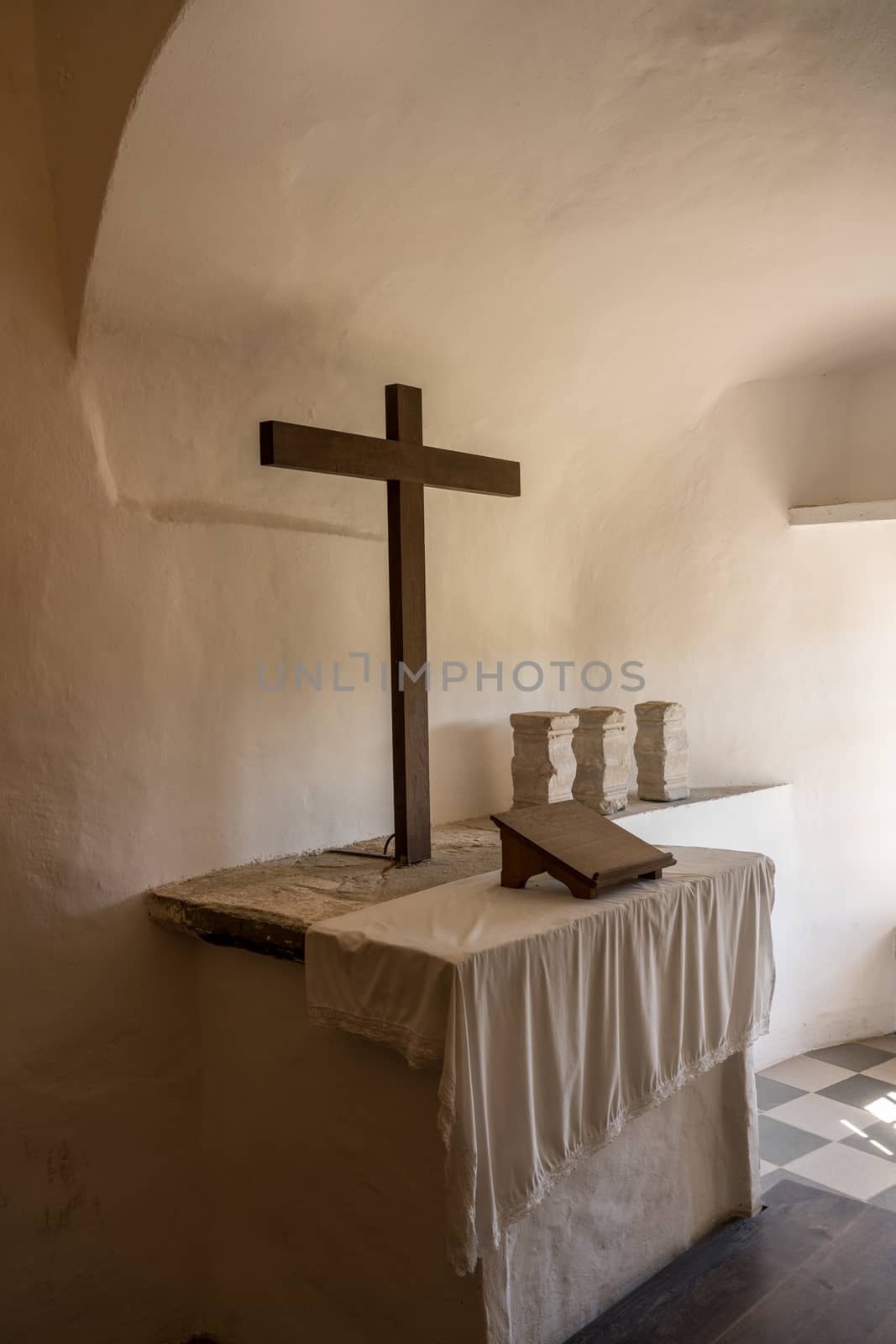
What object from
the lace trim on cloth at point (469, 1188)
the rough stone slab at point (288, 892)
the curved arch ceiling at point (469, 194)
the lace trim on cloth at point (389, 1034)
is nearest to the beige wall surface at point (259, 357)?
the curved arch ceiling at point (469, 194)

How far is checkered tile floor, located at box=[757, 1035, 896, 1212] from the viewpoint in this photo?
4.24m

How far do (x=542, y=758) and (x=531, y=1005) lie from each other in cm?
179

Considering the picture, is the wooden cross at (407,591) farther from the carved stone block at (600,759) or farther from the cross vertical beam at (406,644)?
the carved stone block at (600,759)

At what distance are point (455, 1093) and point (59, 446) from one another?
6.51ft

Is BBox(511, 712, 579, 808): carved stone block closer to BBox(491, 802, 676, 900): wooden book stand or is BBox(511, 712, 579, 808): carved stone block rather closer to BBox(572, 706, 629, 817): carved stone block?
BBox(572, 706, 629, 817): carved stone block

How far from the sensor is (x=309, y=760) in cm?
380

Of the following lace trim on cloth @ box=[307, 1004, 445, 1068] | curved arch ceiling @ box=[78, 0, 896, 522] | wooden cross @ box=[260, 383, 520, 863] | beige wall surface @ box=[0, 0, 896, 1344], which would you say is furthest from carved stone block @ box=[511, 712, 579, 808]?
lace trim on cloth @ box=[307, 1004, 445, 1068]

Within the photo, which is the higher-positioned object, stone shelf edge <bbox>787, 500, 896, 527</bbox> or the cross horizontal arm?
stone shelf edge <bbox>787, 500, 896, 527</bbox>

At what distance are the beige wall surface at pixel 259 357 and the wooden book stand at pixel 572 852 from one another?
1003 mm

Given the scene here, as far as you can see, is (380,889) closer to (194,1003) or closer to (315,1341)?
(194,1003)

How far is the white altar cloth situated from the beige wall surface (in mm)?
860

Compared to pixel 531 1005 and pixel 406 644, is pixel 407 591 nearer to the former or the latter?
pixel 406 644

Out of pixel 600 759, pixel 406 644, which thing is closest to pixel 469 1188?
pixel 406 644

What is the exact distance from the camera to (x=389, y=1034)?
2484 millimetres
